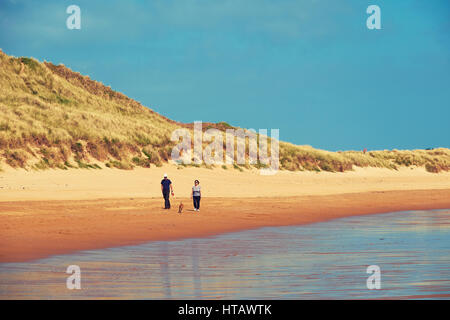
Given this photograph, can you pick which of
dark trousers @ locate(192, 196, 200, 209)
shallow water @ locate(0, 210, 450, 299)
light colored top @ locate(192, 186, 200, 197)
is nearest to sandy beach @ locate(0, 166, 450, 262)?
dark trousers @ locate(192, 196, 200, 209)

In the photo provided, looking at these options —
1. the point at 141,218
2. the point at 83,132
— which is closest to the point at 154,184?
the point at 83,132

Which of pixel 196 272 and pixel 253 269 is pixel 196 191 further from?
pixel 196 272

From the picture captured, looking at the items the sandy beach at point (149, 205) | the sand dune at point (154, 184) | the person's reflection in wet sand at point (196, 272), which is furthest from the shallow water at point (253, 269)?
the sand dune at point (154, 184)

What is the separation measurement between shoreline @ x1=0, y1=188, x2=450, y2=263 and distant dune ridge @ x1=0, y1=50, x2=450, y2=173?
9016 mm

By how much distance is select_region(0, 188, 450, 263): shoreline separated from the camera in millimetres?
15141

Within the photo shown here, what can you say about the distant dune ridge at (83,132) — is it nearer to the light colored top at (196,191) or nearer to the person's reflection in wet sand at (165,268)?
the light colored top at (196,191)

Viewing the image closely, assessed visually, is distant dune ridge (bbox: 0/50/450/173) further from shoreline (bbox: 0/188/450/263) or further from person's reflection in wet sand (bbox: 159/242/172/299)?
person's reflection in wet sand (bbox: 159/242/172/299)

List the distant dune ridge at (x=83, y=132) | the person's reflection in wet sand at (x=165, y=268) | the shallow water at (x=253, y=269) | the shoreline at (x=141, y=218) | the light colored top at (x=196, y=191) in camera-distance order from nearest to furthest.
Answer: the shallow water at (x=253, y=269)
the person's reflection in wet sand at (x=165, y=268)
the shoreline at (x=141, y=218)
the light colored top at (x=196, y=191)
the distant dune ridge at (x=83, y=132)

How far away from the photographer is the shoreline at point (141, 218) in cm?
1514

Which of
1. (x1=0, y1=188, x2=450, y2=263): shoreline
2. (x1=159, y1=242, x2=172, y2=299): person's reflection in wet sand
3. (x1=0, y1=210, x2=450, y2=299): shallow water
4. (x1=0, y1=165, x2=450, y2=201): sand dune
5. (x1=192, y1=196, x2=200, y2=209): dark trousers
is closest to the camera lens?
(x1=0, y1=210, x2=450, y2=299): shallow water

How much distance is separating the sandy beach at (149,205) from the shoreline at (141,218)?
Answer: 0.02 meters
